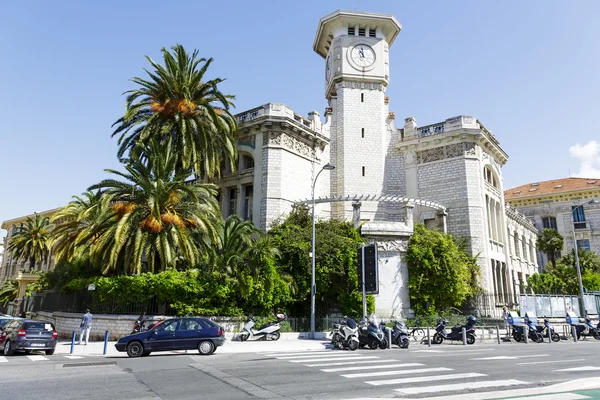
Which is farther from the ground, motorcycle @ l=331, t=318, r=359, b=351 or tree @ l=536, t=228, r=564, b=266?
tree @ l=536, t=228, r=564, b=266

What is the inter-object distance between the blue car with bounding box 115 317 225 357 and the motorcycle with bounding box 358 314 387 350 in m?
5.65

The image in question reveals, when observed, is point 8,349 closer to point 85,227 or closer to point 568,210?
point 85,227

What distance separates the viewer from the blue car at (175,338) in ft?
45.1

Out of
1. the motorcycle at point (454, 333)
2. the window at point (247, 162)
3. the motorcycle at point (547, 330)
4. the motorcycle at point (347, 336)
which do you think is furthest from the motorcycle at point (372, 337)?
the window at point (247, 162)

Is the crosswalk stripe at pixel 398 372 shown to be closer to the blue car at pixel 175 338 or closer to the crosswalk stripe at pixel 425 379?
the crosswalk stripe at pixel 425 379

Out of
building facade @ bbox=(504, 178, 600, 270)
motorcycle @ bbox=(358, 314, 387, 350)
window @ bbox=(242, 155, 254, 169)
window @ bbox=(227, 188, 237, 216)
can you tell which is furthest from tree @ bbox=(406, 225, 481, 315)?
building facade @ bbox=(504, 178, 600, 270)

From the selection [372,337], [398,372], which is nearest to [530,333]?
[372,337]

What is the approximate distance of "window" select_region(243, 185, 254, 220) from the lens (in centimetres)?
3023

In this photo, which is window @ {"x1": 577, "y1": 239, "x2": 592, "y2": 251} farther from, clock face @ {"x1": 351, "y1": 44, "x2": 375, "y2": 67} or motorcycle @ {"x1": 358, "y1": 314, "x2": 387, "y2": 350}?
motorcycle @ {"x1": 358, "y1": 314, "x2": 387, "y2": 350}

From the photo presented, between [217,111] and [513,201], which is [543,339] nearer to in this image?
[217,111]

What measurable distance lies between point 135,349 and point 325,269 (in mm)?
11729

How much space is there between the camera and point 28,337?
47.5 ft

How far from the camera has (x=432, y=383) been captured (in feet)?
27.4

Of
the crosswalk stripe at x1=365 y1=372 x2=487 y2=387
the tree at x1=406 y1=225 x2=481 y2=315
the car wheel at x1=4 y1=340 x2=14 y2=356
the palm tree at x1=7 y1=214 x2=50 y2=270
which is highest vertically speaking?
the palm tree at x1=7 y1=214 x2=50 y2=270
